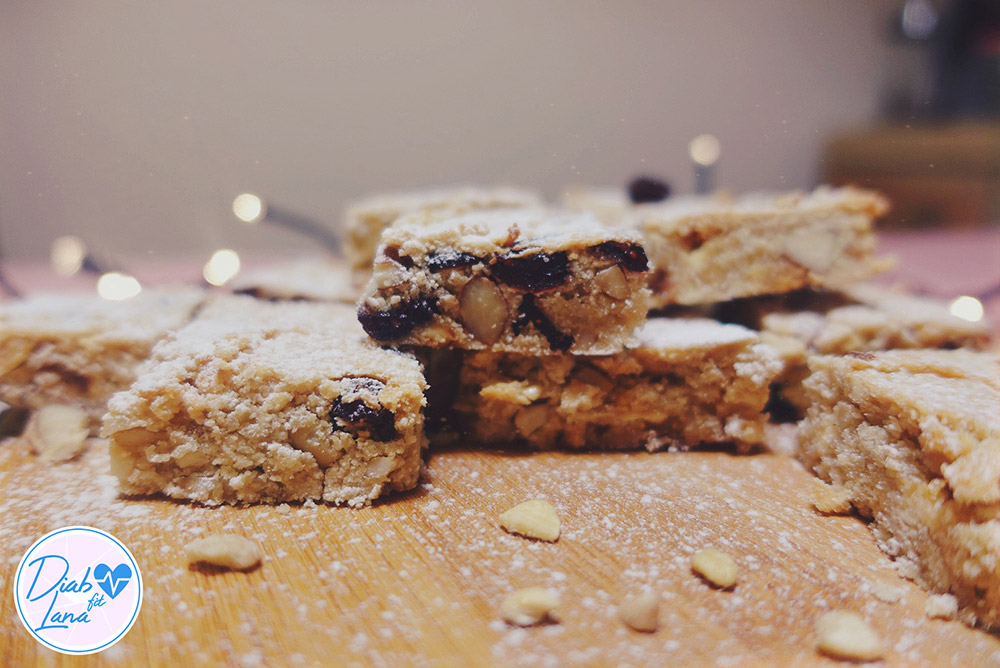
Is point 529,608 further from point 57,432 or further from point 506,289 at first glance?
point 57,432

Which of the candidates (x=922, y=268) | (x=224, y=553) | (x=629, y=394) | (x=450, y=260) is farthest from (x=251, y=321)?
(x=922, y=268)

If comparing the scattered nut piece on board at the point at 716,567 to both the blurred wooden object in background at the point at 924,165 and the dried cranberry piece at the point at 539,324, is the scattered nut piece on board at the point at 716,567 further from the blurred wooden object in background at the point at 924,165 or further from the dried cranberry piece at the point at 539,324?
the blurred wooden object in background at the point at 924,165

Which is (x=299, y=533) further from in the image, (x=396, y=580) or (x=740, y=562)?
(x=740, y=562)

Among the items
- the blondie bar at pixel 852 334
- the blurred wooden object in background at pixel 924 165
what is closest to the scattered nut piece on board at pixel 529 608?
the blondie bar at pixel 852 334

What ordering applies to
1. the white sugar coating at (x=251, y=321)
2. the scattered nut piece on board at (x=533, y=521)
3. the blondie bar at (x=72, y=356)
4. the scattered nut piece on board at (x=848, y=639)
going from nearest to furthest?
the scattered nut piece on board at (x=848, y=639) < the scattered nut piece on board at (x=533, y=521) < the white sugar coating at (x=251, y=321) < the blondie bar at (x=72, y=356)

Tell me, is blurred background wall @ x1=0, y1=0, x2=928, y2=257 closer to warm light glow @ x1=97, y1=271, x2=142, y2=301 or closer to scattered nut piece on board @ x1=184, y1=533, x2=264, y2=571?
warm light glow @ x1=97, y1=271, x2=142, y2=301

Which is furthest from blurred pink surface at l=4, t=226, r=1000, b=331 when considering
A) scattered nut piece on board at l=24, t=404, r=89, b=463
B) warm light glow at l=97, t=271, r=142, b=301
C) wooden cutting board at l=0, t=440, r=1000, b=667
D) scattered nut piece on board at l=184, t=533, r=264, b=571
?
scattered nut piece on board at l=184, t=533, r=264, b=571
